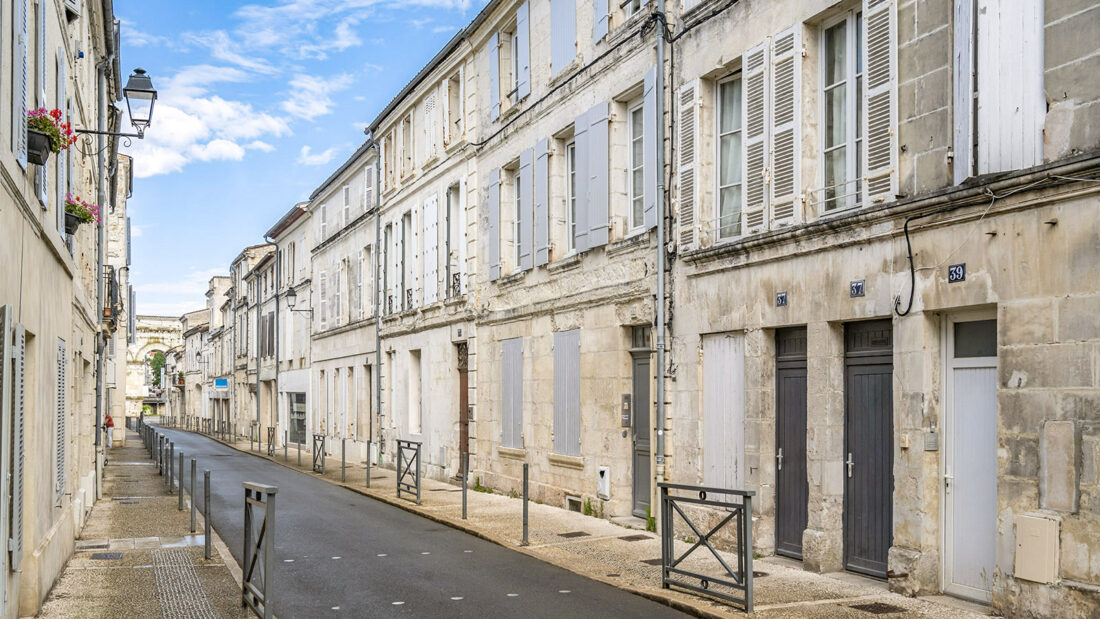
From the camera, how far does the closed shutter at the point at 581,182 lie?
13.8m

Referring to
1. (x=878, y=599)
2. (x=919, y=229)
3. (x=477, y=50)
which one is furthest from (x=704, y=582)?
(x=477, y=50)

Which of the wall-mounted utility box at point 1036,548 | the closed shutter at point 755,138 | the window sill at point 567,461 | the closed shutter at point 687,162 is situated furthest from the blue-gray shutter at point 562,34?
the wall-mounted utility box at point 1036,548

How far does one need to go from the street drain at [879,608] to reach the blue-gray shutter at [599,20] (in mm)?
8433

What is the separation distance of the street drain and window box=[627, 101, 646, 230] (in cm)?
633

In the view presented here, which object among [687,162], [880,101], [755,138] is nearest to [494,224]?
[687,162]

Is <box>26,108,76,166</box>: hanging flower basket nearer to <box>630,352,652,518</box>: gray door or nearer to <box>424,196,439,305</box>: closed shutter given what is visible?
<box>630,352,652,518</box>: gray door

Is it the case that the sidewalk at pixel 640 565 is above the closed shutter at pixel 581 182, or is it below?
below

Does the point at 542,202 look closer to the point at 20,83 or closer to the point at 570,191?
the point at 570,191

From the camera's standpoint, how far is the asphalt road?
26.0 ft

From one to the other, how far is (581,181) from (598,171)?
55 cm

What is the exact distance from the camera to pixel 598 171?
13.4m

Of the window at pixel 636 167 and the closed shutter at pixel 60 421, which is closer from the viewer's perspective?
the closed shutter at pixel 60 421

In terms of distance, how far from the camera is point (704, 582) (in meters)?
7.95

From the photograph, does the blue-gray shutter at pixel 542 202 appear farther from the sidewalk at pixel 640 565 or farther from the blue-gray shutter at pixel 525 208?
the sidewalk at pixel 640 565
